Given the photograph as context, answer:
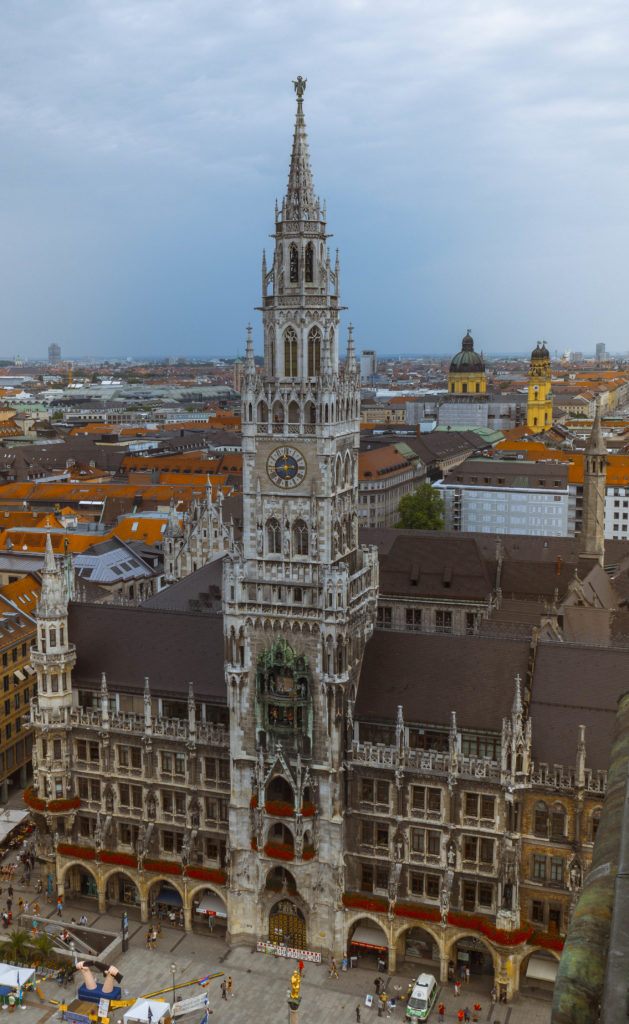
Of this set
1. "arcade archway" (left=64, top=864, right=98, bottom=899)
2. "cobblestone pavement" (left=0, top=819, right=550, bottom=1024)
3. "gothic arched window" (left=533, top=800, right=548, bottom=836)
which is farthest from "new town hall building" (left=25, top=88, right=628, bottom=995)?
"arcade archway" (left=64, top=864, right=98, bottom=899)

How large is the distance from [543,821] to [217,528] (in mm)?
54124

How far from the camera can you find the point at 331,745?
65.1 meters

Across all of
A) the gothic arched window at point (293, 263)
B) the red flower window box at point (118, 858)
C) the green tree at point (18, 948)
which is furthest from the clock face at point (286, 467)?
the green tree at point (18, 948)

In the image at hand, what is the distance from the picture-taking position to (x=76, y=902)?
75000 millimetres

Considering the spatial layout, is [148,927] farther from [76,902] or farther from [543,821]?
[543,821]

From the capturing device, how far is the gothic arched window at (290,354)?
66.0 m

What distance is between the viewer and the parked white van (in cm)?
6034

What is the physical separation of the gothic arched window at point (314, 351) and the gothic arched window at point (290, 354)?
1038 millimetres

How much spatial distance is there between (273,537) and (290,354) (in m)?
12.5

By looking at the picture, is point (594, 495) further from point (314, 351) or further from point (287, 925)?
point (287, 925)

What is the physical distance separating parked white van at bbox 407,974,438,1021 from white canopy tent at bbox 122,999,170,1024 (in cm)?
1511

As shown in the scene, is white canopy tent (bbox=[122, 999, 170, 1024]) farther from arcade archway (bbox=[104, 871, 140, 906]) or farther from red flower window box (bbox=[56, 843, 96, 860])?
red flower window box (bbox=[56, 843, 96, 860])

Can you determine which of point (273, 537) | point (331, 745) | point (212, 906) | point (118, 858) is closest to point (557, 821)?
point (331, 745)

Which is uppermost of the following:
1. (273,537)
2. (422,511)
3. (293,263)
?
(293,263)
